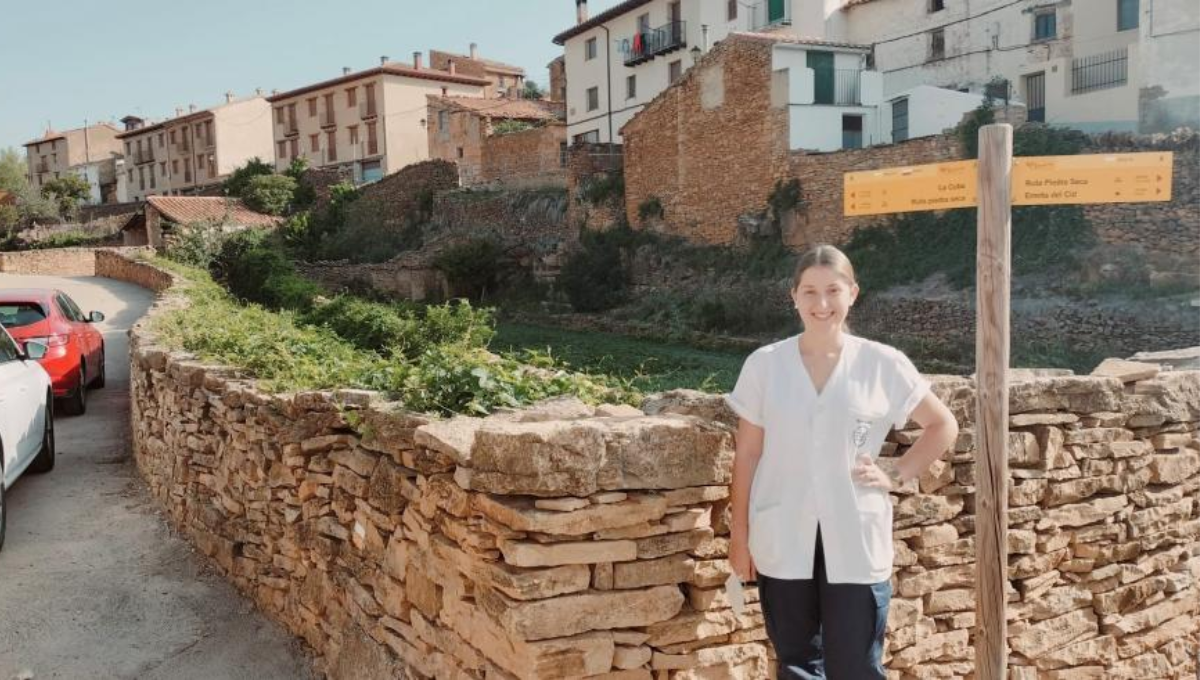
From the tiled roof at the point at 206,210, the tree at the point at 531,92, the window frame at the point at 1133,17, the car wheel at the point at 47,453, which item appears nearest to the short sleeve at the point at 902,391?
the car wheel at the point at 47,453

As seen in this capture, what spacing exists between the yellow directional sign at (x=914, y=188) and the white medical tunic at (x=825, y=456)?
89 cm

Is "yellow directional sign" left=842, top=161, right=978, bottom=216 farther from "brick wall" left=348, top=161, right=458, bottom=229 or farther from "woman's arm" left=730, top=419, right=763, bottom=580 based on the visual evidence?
"brick wall" left=348, top=161, right=458, bottom=229

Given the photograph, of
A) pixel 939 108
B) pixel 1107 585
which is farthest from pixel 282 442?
pixel 939 108

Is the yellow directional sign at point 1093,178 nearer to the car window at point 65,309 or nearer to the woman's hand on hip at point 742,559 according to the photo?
the woman's hand on hip at point 742,559

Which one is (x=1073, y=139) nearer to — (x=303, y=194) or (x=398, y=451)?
(x=398, y=451)

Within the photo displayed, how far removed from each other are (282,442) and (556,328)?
23.6 m

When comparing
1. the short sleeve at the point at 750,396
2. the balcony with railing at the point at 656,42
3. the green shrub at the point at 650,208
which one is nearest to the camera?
the short sleeve at the point at 750,396

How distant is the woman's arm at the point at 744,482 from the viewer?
3145mm

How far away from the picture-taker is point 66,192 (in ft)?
199

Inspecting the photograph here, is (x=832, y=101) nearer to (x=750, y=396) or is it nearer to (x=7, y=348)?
(x=7, y=348)

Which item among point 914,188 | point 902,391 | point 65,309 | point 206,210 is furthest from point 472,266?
point 902,391

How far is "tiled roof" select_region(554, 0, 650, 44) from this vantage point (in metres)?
38.6

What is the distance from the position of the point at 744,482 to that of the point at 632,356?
1903cm

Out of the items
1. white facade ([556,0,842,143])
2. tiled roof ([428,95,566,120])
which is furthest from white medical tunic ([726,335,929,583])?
tiled roof ([428,95,566,120])
